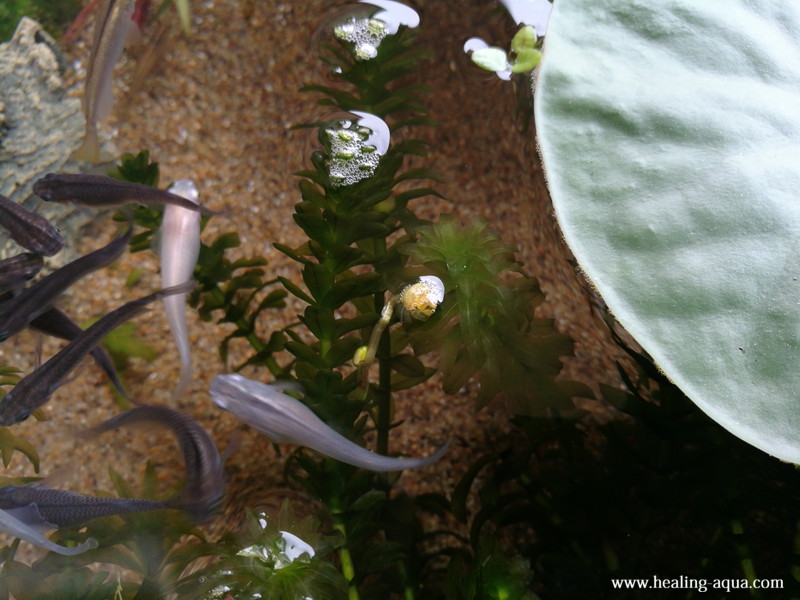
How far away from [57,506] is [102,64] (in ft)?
3.77

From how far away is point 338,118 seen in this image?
1.42m

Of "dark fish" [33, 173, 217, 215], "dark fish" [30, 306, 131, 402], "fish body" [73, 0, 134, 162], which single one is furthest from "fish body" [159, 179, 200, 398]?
"fish body" [73, 0, 134, 162]

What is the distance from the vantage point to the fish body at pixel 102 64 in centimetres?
157

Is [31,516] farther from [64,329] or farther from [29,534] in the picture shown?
[64,329]

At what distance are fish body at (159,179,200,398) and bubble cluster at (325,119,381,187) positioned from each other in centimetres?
38

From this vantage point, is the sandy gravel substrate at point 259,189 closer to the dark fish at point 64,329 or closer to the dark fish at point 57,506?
the dark fish at point 64,329

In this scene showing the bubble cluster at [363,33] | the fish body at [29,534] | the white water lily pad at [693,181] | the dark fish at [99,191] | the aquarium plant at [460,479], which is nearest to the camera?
the white water lily pad at [693,181]

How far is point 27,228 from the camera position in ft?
4.49

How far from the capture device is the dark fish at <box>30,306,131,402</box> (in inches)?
53.2

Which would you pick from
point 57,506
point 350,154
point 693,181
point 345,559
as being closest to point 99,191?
point 350,154

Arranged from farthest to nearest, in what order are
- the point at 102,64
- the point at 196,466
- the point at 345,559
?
the point at 102,64 < the point at 196,466 < the point at 345,559

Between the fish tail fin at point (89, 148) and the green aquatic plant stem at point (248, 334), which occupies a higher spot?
the fish tail fin at point (89, 148)

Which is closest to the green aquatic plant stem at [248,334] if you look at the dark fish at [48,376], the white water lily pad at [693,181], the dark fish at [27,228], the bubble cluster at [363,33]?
the dark fish at [48,376]

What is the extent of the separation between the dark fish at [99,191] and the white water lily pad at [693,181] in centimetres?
92
